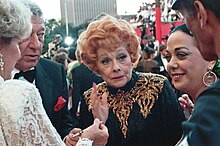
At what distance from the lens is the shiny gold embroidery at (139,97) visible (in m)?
2.21

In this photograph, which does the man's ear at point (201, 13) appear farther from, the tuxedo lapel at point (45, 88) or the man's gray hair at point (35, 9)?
the tuxedo lapel at point (45, 88)

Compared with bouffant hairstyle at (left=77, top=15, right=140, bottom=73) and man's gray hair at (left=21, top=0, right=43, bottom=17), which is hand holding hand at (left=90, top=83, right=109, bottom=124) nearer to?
bouffant hairstyle at (left=77, top=15, right=140, bottom=73)

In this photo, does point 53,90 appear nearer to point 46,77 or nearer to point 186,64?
point 46,77

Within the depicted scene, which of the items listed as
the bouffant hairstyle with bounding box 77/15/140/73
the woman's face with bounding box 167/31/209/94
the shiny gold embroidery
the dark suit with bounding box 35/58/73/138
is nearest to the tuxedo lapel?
the dark suit with bounding box 35/58/73/138

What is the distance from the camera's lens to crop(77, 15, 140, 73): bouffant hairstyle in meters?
2.31

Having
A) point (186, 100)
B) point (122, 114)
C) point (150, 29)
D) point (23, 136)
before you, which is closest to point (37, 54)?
point (122, 114)

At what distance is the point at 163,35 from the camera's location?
16688mm

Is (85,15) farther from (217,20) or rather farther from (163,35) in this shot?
(217,20)

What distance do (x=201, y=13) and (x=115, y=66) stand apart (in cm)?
146

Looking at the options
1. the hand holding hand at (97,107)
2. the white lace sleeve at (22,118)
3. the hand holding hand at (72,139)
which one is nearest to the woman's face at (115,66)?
the hand holding hand at (97,107)

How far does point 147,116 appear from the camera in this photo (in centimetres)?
219

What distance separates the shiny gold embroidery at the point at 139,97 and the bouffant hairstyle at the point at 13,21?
898mm

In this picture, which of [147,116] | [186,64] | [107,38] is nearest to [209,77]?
[186,64]

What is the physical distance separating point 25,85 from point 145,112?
3.19 feet
